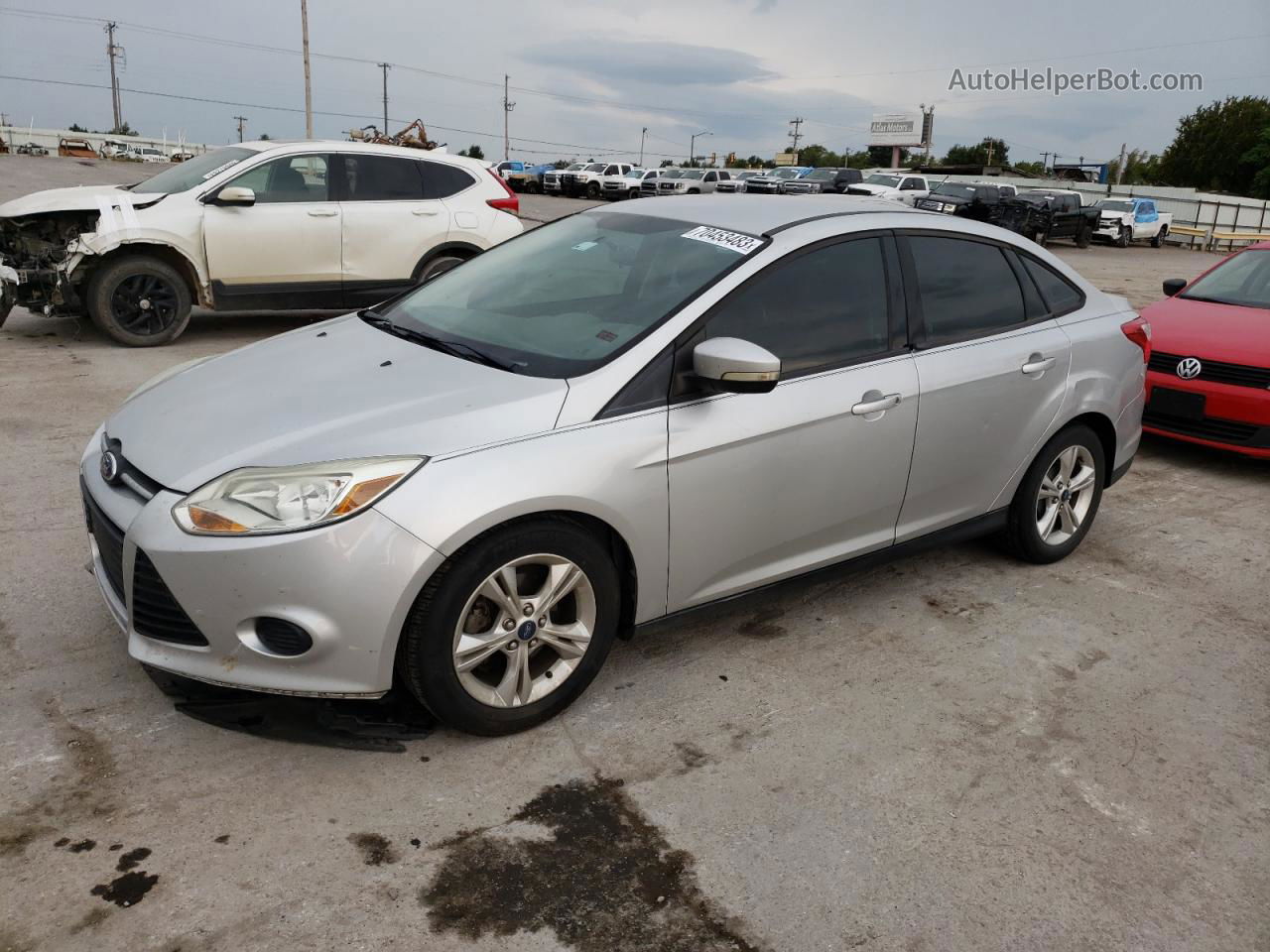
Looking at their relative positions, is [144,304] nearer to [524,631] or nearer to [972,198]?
[524,631]

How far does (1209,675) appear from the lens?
148 inches

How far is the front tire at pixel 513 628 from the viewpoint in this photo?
9.14 feet

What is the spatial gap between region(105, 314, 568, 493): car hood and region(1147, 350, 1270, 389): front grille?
4.95 meters

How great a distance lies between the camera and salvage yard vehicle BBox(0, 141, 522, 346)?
26.5 feet

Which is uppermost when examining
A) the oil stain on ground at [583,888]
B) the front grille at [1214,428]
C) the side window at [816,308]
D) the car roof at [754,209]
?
the car roof at [754,209]

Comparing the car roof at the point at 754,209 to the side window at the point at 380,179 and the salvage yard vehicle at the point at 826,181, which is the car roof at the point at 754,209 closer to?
the side window at the point at 380,179

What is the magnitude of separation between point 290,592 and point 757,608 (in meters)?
2.03

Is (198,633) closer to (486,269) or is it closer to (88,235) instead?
(486,269)

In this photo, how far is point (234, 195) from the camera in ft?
27.0

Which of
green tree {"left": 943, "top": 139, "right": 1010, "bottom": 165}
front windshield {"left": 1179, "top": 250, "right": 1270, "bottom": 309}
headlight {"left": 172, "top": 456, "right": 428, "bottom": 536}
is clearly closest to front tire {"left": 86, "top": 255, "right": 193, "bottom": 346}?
headlight {"left": 172, "top": 456, "right": 428, "bottom": 536}

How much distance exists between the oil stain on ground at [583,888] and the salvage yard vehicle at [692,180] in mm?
38734

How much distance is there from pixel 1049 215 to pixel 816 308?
27664 mm

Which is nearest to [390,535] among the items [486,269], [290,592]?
[290,592]

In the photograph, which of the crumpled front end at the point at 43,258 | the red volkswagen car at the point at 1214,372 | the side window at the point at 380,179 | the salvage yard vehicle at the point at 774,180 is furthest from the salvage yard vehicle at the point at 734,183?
the red volkswagen car at the point at 1214,372
